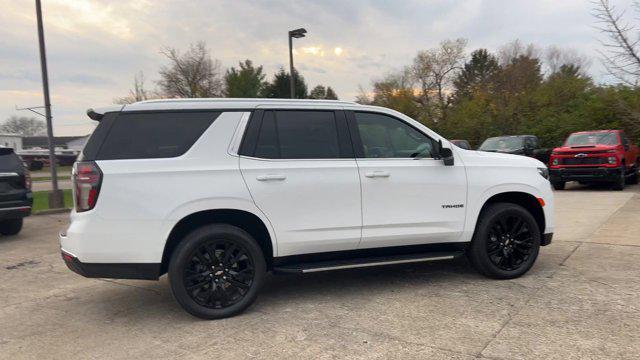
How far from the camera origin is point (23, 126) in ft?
249

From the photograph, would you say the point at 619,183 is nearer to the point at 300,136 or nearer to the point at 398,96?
the point at 300,136

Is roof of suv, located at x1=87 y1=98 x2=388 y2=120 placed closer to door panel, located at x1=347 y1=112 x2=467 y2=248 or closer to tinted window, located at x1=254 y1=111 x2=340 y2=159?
tinted window, located at x1=254 y1=111 x2=340 y2=159

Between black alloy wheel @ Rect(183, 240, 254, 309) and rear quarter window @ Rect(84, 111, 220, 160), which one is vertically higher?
rear quarter window @ Rect(84, 111, 220, 160)

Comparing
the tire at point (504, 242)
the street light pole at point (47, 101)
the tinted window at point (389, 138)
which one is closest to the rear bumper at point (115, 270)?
the tinted window at point (389, 138)

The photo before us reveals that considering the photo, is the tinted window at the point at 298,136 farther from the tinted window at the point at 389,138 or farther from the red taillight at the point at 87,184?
the red taillight at the point at 87,184

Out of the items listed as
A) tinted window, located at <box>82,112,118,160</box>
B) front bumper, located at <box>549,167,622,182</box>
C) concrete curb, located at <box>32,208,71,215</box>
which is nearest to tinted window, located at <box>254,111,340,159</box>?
tinted window, located at <box>82,112,118,160</box>

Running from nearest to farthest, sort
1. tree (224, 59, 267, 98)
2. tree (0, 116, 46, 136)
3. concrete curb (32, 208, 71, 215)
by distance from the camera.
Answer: concrete curb (32, 208, 71, 215)
tree (224, 59, 267, 98)
tree (0, 116, 46, 136)

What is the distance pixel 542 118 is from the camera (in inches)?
887

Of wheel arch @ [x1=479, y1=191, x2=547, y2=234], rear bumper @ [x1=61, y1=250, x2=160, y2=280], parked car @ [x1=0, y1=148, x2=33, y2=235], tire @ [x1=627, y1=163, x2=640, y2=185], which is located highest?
parked car @ [x1=0, y1=148, x2=33, y2=235]

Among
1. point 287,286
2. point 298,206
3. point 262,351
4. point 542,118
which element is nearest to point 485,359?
point 262,351

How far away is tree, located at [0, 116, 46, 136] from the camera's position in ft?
Answer: 243

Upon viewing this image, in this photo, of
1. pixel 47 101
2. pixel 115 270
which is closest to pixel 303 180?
pixel 115 270

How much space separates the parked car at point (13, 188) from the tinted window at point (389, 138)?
248 inches

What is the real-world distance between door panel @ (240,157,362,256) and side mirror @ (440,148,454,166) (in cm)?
95
